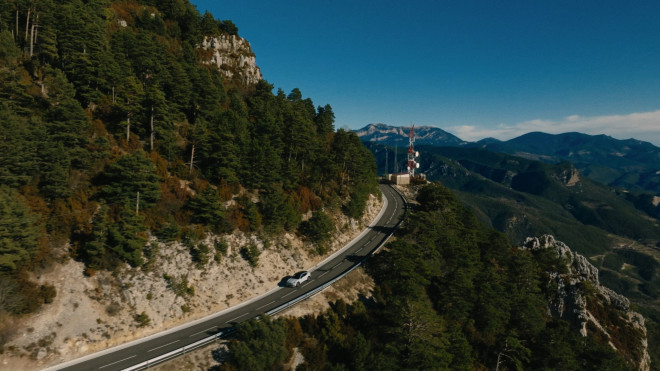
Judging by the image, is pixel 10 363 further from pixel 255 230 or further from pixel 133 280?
pixel 255 230

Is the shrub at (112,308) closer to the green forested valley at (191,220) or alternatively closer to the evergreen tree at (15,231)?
the green forested valley at (191,220)

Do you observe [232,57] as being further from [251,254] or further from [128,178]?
[251,254]

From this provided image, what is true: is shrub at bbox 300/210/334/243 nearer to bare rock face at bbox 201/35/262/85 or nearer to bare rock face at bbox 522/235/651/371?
bare rock face at bbox 201/35/262/85

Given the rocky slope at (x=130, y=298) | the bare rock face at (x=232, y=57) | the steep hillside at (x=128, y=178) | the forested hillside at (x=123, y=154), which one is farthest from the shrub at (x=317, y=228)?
the bare rock face at (x=232, y=57)

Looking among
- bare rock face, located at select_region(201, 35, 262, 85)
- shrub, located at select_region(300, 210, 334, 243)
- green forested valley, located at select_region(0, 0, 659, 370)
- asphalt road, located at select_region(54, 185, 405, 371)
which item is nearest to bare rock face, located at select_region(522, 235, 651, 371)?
green forested valley, located at select_region(0, 0, 659, 370)

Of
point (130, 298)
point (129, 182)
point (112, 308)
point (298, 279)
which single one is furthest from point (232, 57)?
point (112, 308)

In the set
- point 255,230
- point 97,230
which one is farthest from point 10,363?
point 255,230
